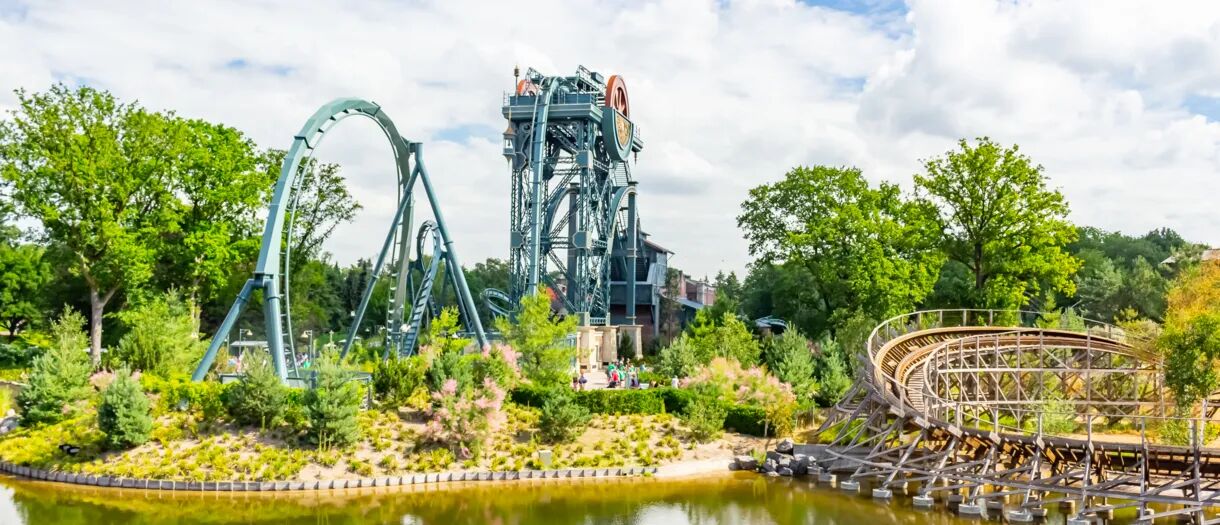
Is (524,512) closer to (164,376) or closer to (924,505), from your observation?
(924,505)

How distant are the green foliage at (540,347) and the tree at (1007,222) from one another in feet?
66.0

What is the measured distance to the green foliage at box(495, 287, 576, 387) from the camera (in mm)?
37875

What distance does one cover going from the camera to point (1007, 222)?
150 ft

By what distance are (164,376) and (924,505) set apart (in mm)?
25462

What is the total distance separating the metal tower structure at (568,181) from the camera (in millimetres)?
60188

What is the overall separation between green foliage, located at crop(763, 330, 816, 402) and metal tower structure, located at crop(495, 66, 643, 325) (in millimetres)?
19288

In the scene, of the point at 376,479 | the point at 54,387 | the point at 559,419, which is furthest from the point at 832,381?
the point at 54,387

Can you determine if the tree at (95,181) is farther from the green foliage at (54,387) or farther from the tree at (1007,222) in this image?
the tree at (1007,222)

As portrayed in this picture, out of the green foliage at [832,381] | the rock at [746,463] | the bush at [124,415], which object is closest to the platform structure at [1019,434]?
the rock at [746,463]

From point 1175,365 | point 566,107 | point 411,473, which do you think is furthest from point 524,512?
point 566,107

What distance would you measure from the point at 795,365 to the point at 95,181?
30.4 meters

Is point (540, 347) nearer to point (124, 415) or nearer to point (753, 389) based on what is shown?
point (753, 389)

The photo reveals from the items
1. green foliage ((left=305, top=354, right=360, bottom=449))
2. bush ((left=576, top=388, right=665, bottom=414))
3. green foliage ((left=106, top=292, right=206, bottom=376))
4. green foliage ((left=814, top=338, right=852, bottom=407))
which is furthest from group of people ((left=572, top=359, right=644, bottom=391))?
green foliage ((left=106, top=292, right=206, bottom=376))

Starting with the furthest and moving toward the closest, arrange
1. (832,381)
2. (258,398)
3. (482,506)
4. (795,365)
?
(795,365), (832,381), (258,398), (482,506)
